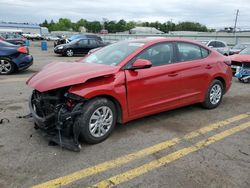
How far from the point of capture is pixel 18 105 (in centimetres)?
612

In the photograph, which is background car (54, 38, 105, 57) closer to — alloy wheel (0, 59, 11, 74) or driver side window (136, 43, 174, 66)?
alloy wheel (0, 59, 11, 74)

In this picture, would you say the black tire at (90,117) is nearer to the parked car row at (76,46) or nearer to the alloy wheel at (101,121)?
the alloy wheel at (101,121)

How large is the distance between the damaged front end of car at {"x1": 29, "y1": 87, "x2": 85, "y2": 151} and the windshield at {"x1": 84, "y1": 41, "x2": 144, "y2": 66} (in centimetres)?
105

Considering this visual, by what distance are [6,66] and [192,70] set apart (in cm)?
771

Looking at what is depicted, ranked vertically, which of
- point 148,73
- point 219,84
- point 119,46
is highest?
point 119,46

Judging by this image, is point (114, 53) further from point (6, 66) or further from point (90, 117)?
point (6, 66)

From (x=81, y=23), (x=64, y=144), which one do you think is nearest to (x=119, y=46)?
(x=64, y=144)

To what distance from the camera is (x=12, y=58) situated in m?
10.3

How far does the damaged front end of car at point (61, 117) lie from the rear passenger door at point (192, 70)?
2299mm

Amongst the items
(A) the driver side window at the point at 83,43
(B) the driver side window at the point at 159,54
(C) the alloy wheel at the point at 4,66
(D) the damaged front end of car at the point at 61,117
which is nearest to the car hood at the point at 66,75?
(D) the damaged front end of car at the point at 61,117

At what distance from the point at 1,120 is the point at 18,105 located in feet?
3.66

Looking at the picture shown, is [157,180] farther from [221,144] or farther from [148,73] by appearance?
[148,73]

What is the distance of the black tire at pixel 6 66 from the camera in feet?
33.6

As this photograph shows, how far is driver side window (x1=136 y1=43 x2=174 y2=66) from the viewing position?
4.78 m
